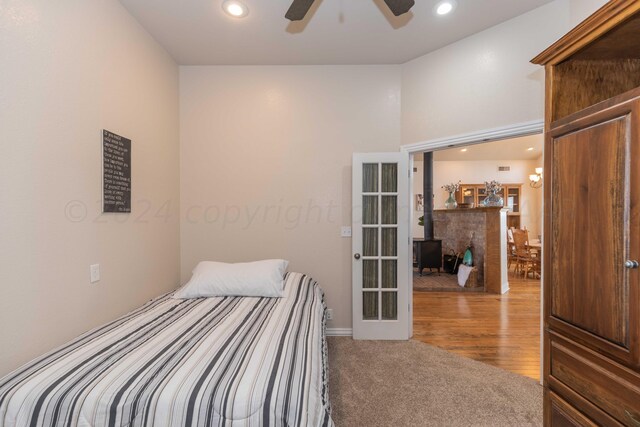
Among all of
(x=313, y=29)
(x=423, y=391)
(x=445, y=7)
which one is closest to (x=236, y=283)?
(x=423, y=391)

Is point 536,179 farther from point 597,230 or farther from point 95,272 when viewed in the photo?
point 95,272

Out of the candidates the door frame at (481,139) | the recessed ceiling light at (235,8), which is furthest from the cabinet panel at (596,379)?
the recessed ceiling light at (235,8)

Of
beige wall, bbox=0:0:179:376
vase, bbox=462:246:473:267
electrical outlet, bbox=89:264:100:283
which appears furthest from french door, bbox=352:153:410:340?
vase, bbox=462:246:473:267

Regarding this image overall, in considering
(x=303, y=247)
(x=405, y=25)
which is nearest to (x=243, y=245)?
(x=303, y=247)

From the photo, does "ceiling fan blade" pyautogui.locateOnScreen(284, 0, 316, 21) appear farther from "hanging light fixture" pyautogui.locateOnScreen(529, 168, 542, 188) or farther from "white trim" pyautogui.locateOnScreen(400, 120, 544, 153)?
"hanging light fixture" pyautogui.locateOnScreen(529, 168, 542, 188)

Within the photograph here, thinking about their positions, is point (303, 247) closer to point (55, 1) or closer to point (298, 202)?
point (298, 202)

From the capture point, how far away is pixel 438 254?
6.00m

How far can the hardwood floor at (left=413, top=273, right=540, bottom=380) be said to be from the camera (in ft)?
8.47

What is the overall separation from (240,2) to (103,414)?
258 cm

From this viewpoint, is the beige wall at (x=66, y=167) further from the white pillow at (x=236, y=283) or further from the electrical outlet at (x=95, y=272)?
the white pillow at (x=236, y=283)

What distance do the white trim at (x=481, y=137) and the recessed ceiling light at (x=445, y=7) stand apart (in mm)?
1002

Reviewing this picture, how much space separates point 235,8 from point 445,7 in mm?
1629

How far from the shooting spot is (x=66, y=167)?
1.59 meters

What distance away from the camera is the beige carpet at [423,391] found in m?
1.79
